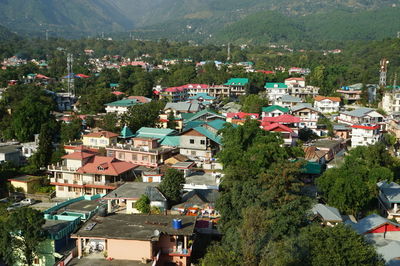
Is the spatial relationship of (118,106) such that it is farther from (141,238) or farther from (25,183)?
(141,238)

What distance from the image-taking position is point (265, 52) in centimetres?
8681

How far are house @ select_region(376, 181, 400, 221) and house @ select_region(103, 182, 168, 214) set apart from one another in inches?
357

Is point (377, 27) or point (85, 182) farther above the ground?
point (377, 27)

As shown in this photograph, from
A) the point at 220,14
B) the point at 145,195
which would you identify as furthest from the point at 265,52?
the point at 220,14

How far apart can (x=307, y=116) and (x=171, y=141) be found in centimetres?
1181

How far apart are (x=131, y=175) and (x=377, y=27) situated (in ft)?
357

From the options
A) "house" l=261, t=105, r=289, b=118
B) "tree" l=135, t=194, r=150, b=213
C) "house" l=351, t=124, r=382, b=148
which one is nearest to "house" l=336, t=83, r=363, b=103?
"house" l=261, t=105, r=289, b=118

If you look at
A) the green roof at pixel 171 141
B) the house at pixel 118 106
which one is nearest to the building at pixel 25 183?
the green roof at pixel 171 141

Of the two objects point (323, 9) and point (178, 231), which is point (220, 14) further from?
point (178, 231)

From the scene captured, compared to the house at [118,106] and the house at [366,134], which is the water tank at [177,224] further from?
the house at [118,106]

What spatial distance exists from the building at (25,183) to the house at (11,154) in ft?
9.42

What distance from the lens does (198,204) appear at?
1404cm

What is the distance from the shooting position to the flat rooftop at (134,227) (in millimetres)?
10328

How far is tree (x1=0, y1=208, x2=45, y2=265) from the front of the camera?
10648 millimetres
